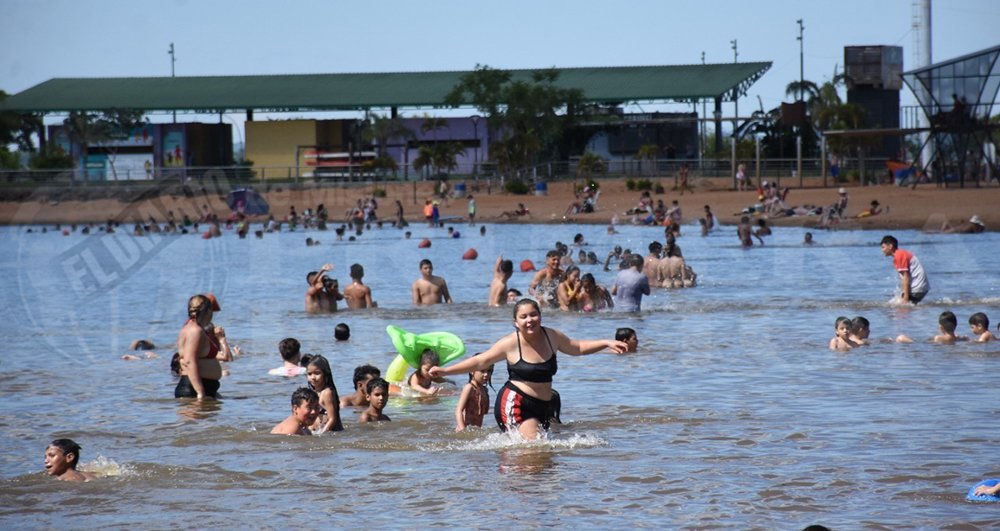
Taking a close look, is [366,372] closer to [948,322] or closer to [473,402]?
[473,402]

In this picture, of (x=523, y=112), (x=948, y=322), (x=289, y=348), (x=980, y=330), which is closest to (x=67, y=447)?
(x=289, y=348)

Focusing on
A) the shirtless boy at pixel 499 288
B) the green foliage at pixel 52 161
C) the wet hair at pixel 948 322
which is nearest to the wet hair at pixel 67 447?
the wet hair at pixel 948 322

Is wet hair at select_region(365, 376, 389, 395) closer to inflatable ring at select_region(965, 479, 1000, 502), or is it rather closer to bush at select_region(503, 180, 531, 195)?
inflatable ring at select_region(965, 479, 1000, 502)

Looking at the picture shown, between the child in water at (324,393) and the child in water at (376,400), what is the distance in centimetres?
40

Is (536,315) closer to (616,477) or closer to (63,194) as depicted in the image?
(616,477)

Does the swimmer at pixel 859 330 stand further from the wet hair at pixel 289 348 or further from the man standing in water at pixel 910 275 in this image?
the wet hair at pixel 289 348

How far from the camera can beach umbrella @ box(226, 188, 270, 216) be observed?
63.7 meters

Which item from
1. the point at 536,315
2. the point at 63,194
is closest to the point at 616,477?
the point at 536,315

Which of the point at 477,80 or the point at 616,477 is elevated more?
the point at 477,80

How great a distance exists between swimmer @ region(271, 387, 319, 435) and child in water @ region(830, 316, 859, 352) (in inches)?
298

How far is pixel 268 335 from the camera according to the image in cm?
1994

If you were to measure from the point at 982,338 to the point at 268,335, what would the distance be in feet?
33.6

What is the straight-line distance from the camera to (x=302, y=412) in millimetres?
10711

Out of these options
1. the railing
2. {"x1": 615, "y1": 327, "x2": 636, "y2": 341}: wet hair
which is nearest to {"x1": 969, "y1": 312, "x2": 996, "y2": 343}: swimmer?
{"x1": 615, "y1": 327, "x2": 636, "y2": 341}: wet hair
